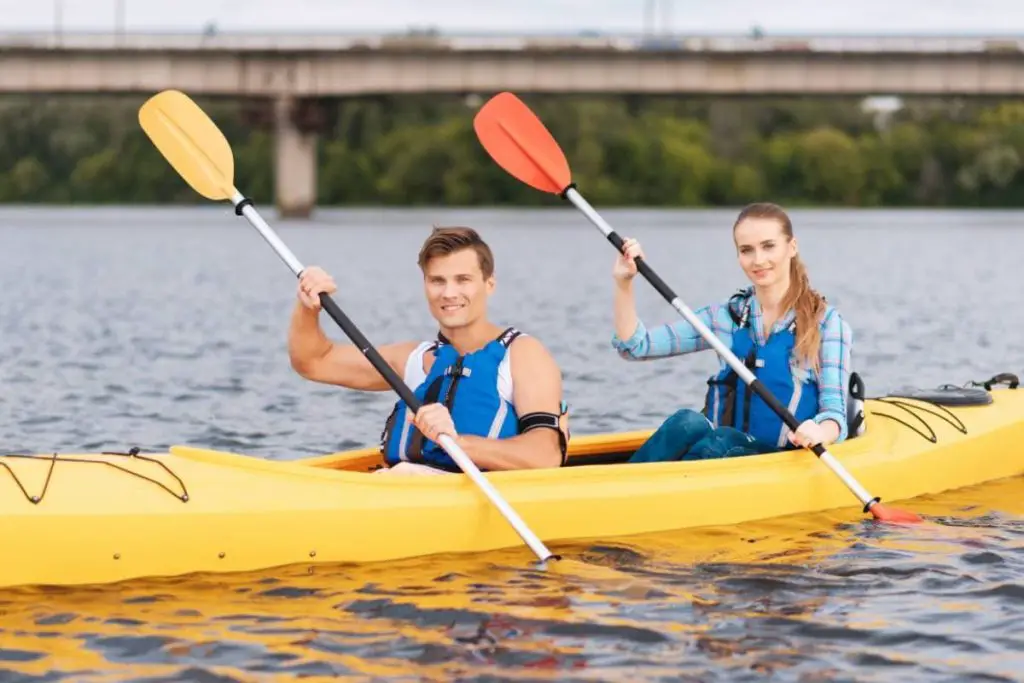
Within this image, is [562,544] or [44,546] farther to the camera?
[562,544]

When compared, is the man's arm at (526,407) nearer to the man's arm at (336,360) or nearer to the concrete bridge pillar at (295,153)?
the man's arm at (336,360)

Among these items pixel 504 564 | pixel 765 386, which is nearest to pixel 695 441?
pixel 765 386

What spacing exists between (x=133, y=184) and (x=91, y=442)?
62.6m

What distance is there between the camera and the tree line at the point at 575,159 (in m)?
67.5

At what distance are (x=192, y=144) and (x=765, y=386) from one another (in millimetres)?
2635

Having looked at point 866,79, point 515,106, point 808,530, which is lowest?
point 808,530

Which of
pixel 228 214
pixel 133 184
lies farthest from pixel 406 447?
pixel 133 184

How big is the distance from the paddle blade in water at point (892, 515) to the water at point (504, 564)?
0.28 feet

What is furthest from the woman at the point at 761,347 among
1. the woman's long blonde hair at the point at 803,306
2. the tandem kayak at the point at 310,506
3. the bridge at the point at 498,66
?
the bridge at the point at 498,66

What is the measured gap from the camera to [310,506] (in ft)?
18.9

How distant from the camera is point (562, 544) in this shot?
6160mm

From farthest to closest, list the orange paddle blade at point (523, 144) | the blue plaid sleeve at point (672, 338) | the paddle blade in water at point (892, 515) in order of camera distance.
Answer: the orange paddle blade at point (523, 144) → the paddle blade in water at point (892, 515) → the blue plaid sleeve at point (672, 338)

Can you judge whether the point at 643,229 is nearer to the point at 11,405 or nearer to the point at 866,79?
the point at 866,79

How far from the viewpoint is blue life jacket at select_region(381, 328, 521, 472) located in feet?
19.2
